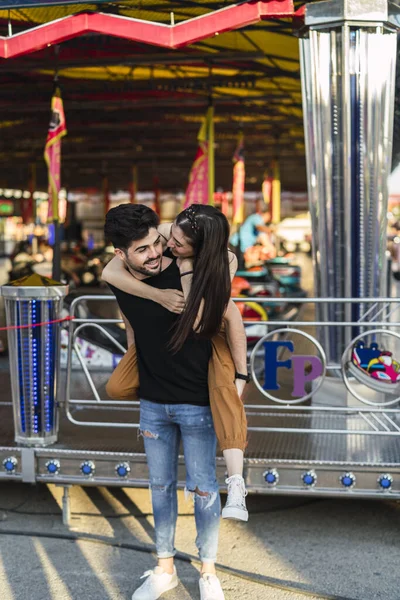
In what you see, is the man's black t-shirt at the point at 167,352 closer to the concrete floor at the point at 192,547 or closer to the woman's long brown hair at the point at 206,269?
the woman's long brown hair at the point at 206,269

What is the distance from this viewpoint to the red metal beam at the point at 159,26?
484 centimetres

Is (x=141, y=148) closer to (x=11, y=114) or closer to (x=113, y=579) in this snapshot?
(x=11, y=114)

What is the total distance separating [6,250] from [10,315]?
114ft

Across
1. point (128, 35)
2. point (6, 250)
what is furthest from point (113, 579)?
point (6, 250)

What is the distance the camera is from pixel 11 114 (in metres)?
12.7

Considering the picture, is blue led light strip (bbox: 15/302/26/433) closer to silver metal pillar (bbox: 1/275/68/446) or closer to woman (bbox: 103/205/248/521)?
silver metal pillar (bbox: 1/275/68/446)

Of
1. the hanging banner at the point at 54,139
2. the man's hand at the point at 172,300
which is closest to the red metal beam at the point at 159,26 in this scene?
the man's hand at the point at 172,300

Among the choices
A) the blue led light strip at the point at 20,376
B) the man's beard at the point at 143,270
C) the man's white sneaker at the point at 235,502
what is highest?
the man's beard at the point at 143,270

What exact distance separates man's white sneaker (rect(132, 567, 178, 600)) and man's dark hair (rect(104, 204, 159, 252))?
52.9 inches

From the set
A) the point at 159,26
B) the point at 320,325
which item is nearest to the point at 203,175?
the point at 159,26

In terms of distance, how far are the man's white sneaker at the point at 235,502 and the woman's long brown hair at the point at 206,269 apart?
0.54 meters

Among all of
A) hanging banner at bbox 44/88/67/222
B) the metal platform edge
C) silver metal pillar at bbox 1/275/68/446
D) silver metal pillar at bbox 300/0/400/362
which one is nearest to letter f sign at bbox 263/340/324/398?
the metal platform edge

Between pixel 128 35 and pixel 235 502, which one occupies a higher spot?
pixel 128 35

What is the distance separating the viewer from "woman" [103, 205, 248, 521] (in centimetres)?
293
